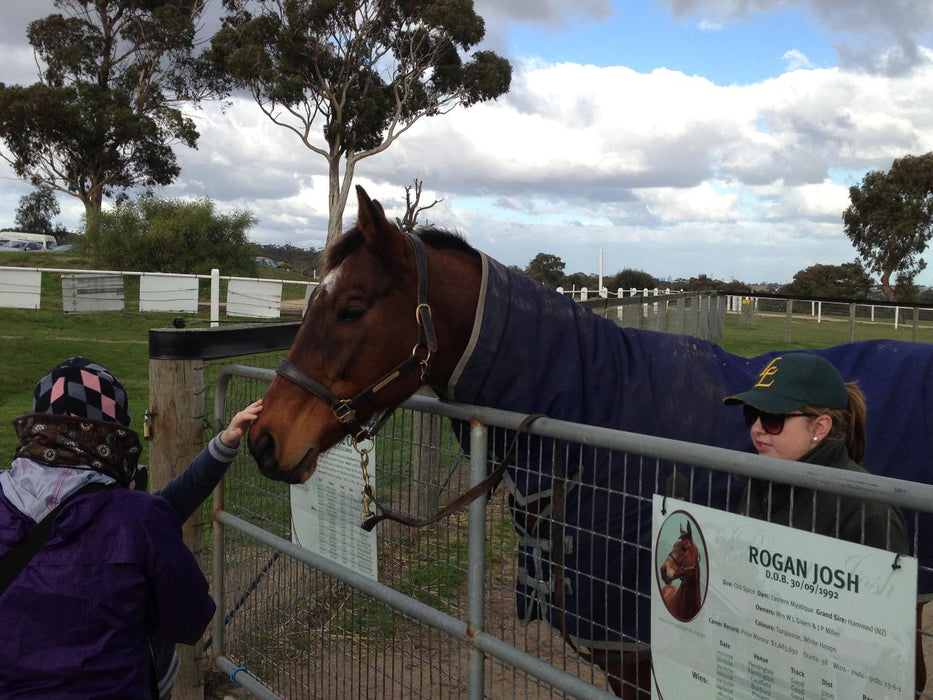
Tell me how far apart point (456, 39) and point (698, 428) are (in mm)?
29069

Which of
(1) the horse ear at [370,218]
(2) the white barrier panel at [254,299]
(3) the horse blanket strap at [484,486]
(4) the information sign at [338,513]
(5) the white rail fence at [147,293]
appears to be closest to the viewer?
(3) the horse blanket strap at [484,486]

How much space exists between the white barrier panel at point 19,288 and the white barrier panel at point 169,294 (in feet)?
6.42

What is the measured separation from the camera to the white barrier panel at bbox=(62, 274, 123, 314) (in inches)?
612

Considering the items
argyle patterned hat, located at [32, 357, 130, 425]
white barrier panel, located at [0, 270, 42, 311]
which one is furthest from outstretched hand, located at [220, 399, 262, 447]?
white barrier panel, located at [0, 270, 42, 311]

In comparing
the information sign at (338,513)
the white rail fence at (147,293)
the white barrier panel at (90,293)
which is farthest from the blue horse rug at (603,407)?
the white barrier panel at (90,293)

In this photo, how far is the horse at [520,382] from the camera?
222 cm

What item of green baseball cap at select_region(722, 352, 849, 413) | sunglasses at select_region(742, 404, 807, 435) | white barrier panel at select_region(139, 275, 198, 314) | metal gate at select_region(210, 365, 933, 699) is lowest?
metal gate at select_region(210, 365, 933, 699)

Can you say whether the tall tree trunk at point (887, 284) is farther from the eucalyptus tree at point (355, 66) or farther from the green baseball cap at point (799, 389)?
the green baseball cap at point (799, 389)

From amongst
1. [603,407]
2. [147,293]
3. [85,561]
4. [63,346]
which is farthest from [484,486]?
[147,293]

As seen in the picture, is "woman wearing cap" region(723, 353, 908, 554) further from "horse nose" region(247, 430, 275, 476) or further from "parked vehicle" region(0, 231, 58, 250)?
"parked vehicle" region(0, 231, 58, 250)

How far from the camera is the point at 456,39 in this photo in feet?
94.8

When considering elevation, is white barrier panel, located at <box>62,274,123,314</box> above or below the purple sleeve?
above

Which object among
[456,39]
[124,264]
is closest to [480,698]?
[124,264]

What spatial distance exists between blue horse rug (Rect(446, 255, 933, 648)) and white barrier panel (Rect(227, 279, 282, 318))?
581 inches
